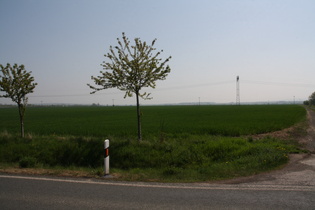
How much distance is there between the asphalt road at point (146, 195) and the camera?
429 cm

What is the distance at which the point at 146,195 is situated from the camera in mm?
4812

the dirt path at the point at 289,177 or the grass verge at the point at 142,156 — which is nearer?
the dirt path at the point at 289,177

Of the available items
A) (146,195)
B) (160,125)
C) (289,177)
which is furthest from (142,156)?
(160,125)

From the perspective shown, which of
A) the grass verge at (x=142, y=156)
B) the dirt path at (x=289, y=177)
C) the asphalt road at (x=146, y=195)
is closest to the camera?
the asphalt road at (x=146, y=195)

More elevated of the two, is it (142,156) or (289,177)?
(289,177)

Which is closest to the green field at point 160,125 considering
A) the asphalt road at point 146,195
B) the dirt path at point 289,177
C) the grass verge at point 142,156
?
the grass verge at point 142,156

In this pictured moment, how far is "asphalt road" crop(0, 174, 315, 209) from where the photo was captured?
14.1 ft

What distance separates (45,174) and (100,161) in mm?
2787

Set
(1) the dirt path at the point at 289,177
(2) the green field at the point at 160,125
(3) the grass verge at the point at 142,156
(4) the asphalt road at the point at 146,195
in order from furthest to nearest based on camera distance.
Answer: (2) the green field at the point at 160,125 → (3) the grass verge at the point at 142,156 → (1) the dirt path at the point at 289,177 → (4) the asphalt road at the point at 146,195

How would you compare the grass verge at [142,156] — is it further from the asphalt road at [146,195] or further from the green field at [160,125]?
the green field at [160,125]

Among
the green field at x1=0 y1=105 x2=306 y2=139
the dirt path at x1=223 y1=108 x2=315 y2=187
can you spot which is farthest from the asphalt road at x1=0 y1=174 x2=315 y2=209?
the green field at x1=0 y1=105 x2=306 y2=139

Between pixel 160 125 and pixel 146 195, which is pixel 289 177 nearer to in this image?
pixel 146 195

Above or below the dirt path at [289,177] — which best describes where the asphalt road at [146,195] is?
above

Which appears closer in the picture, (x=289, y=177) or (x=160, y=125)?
(x=289, y=177)
